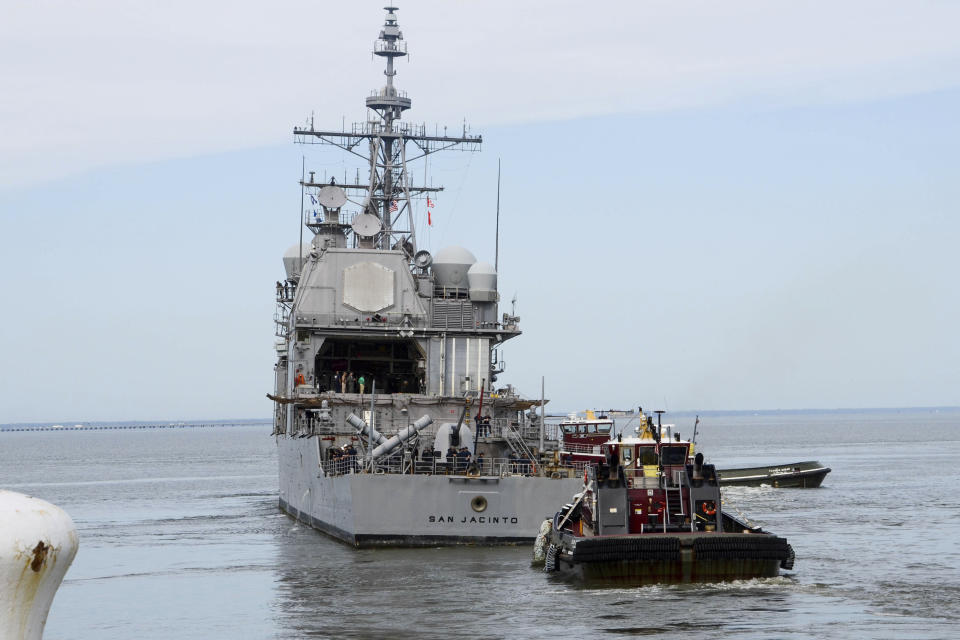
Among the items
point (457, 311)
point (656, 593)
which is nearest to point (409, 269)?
point (457, 311)

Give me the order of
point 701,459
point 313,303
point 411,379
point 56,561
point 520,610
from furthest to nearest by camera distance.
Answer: point 411,379
point 313,303
point 701,459
point 520,610
point 56,561

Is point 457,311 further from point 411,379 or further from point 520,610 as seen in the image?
point 520,610

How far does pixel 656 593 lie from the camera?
26.6 metres

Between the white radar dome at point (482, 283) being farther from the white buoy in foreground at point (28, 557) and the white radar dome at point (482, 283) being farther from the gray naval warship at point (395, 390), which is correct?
the white buoy in foreground at point (28, 557)

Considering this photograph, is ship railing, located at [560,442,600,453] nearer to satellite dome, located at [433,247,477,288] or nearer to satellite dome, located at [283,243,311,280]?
satellite dome, located at [433,247,477,288]

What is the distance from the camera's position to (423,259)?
47125 mm

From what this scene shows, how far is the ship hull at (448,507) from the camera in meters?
34.3

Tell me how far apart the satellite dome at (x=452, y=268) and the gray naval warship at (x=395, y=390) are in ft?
0.16

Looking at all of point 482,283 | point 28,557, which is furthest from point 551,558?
point 28,557

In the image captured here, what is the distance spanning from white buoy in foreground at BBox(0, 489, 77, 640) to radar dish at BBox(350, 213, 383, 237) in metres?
41.2

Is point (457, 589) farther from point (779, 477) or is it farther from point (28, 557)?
point (779, 477)

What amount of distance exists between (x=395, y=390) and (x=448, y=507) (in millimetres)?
14552

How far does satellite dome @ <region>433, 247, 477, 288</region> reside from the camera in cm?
4578

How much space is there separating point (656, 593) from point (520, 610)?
10.5 feet
